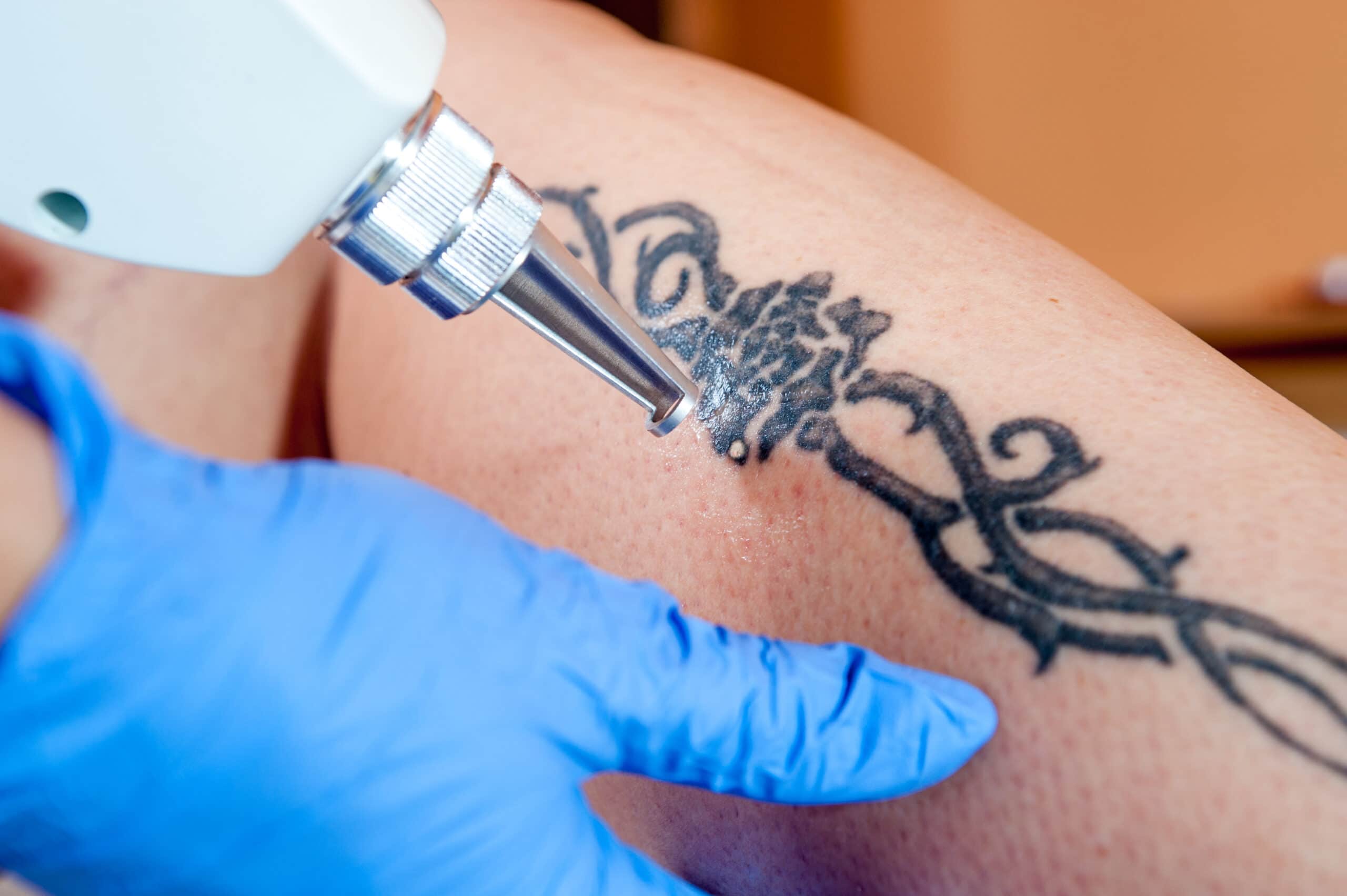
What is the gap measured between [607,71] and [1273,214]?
127cm

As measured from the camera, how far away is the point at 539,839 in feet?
2.06

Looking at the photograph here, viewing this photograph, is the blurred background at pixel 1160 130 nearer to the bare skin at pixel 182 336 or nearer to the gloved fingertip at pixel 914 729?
the bare skin at pixel 182 336

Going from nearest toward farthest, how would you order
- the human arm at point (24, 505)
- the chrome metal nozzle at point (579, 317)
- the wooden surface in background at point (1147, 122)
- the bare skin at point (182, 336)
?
the human arm at point (24, 505)
the chrome metal nozzle at point (579, 317)
the bare skin at point (182, 336)
the wooden surface in background at point (1147, 122)

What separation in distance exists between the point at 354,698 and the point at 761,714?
0.93 feet

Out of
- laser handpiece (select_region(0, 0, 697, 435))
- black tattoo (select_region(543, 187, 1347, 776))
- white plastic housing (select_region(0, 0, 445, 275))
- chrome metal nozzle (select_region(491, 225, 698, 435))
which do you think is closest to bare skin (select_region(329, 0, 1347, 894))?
black tattoo (select_region(543, 187, 1347, 776))

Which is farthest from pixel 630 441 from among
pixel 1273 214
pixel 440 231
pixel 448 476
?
pixel 1273 214

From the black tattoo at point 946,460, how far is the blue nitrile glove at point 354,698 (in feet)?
0.32

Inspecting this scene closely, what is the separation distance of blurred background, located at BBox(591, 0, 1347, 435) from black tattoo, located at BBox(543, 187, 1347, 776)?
112 cm

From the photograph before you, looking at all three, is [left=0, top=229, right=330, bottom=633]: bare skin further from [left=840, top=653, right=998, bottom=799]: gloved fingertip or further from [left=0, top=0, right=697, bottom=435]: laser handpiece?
[left=840, top=653, right=998, bottom=799]: gloved fingertip

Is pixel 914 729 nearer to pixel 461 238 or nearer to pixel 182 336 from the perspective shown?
pixel 461 238

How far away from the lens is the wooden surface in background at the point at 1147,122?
4.94ft

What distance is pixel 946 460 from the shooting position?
2.31 ft

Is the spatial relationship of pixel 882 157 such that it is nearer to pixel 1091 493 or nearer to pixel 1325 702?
pixel 1091 493

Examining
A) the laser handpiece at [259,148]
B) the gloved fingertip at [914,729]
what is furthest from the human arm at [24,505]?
the gloved fingertip at [914,729]
